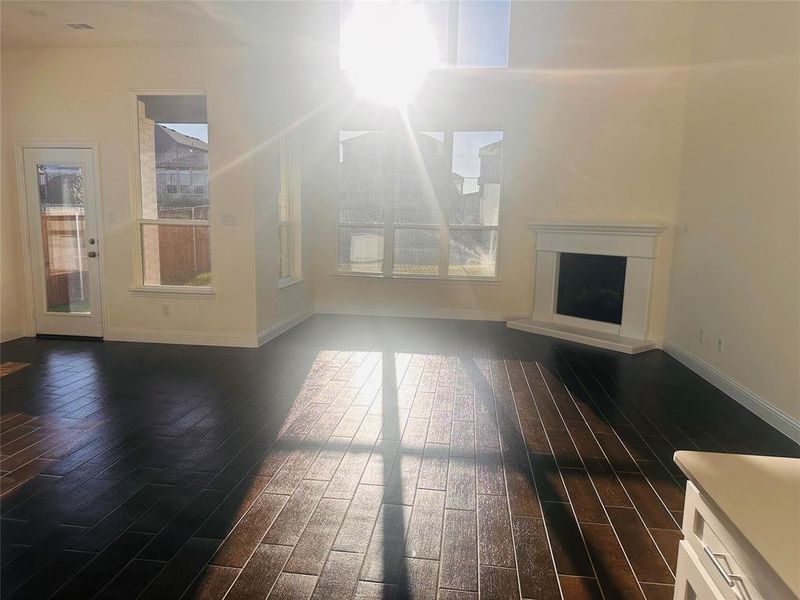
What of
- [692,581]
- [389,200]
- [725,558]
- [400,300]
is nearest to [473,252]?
[400,300]

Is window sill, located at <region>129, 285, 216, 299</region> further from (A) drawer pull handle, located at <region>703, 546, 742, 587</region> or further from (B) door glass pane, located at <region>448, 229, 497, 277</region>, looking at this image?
(A) drawer pull handle, located at <region>703, 546, 742, 587</region>

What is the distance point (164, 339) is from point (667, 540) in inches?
196

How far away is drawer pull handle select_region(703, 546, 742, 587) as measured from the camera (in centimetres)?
97

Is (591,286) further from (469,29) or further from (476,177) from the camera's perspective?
(469,29)

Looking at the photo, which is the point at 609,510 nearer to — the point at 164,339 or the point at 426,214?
the point at 164,339

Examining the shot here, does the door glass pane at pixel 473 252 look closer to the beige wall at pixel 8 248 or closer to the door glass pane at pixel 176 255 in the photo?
the door glass pane at pixel 176 255

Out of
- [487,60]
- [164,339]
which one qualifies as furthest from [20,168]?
[487,60]

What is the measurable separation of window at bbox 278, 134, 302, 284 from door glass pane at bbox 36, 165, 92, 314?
2105 mm

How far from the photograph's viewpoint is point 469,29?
276 inches

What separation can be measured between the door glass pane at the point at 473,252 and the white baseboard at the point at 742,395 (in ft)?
8.55

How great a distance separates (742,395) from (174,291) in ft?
17.5

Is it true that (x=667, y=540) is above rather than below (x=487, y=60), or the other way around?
below

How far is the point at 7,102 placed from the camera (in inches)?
213

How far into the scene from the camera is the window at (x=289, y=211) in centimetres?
638
